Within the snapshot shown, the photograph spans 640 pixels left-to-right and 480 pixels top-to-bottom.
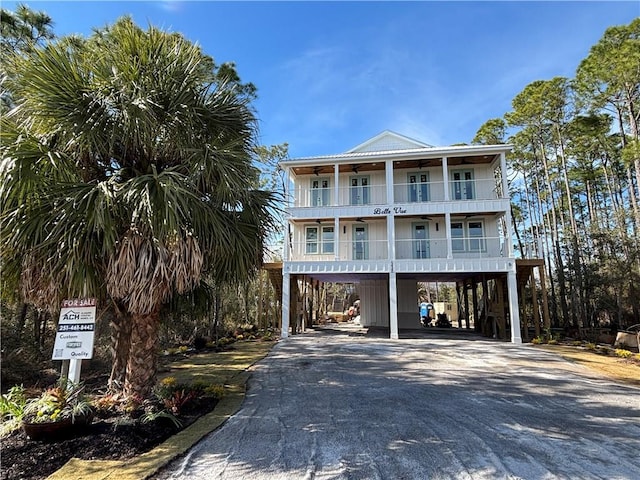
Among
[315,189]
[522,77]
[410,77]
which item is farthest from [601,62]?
[315,189]

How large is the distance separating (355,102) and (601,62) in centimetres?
1122

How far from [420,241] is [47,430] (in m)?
15.6

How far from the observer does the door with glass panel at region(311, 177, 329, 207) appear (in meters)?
18.4

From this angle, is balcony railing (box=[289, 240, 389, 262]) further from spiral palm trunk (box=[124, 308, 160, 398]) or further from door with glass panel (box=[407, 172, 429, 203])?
spiral palm trunk (box=[124, 308, 160, 398])

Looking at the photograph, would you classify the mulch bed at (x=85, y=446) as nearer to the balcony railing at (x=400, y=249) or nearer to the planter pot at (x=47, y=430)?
the planter pot at (x=47, y=430)

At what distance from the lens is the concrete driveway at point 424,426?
390 cm

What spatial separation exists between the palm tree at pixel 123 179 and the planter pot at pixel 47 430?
1.26 meters

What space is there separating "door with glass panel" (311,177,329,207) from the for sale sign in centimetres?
1366

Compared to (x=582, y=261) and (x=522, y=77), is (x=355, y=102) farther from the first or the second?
(x=582, y=261)

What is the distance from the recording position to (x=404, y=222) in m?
17.8

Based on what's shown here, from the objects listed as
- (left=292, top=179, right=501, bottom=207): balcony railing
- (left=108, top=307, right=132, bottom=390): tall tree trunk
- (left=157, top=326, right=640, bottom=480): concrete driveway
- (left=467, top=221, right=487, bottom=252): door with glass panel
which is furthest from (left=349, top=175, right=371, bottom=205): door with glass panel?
(left=108, top=307, right=132, bottom=390): tall tree trunk

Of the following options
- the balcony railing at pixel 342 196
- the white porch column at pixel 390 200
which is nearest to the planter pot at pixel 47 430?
the white porch column at pixel 390 200

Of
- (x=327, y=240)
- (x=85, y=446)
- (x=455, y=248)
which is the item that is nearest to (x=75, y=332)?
(x=85, y=446)

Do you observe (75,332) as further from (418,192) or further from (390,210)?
(418,192)
